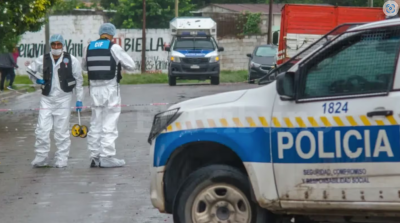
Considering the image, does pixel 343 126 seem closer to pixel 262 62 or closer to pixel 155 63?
pixel 262 62

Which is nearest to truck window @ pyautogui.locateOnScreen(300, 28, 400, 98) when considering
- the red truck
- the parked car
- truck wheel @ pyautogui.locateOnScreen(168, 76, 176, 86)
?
the red truck

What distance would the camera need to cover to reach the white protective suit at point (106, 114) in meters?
11.1

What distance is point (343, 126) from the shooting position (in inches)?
235

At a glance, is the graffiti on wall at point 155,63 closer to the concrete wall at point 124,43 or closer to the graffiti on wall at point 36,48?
the concrete wall at point 124,43

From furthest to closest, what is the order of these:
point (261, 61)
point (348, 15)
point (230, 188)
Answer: point (261, 61) → point (348, 15) → point (230, 188)

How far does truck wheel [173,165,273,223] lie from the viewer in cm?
642

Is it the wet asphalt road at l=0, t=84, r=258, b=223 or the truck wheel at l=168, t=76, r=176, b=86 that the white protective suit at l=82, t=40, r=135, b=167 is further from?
the truck wheel at l=168, t=76, r=176, b=86

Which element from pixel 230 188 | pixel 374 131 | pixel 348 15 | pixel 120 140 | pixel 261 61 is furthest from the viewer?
pixel 261 61

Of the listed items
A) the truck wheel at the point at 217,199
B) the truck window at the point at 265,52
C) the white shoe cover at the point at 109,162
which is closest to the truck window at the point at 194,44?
the truck window at the point at 265,52

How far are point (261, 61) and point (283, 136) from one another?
25.9 metres

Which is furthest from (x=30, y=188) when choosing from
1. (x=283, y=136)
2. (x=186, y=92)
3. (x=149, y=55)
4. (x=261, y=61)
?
(x=149, y=55)

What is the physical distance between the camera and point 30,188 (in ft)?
31.8

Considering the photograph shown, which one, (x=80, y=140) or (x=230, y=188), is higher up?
(x=230, y=188)

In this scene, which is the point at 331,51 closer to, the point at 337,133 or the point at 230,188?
the point at 337,133
